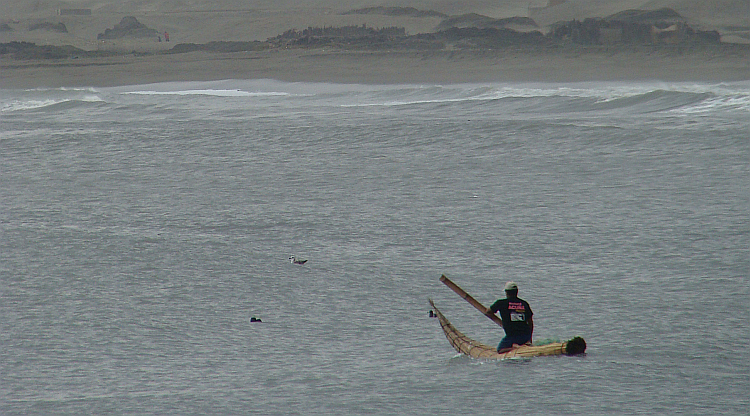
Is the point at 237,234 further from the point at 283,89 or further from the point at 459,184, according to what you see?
the point at 283,89

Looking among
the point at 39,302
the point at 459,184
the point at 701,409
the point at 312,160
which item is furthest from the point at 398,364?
the point at 312,160

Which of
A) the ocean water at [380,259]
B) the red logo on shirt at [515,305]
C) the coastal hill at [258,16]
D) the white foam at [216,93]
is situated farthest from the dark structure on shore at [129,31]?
the red logo on shirt at [515,305]

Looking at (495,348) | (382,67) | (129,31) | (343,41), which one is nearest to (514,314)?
(495,348)

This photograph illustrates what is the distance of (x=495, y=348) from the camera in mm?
15352

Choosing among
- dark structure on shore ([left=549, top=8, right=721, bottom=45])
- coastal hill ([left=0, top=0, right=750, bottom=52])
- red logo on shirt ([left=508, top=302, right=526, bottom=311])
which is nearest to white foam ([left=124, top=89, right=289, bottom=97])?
coastal hill ([left=0, top=0, right=750, bottom=52])

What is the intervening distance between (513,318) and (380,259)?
686 cm

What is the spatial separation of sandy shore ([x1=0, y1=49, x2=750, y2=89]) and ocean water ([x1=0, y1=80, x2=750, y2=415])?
446 cm

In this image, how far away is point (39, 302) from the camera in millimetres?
19188

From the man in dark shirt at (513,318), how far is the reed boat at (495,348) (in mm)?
115

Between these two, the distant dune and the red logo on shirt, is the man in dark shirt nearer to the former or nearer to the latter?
the red logo on shirt

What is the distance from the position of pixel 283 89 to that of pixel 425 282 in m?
35.0

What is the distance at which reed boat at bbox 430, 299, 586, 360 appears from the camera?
1451cm

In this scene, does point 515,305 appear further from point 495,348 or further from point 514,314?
point 495,348

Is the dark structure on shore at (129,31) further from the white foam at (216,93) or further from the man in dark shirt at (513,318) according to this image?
the man in dark shirt at (513,318)
